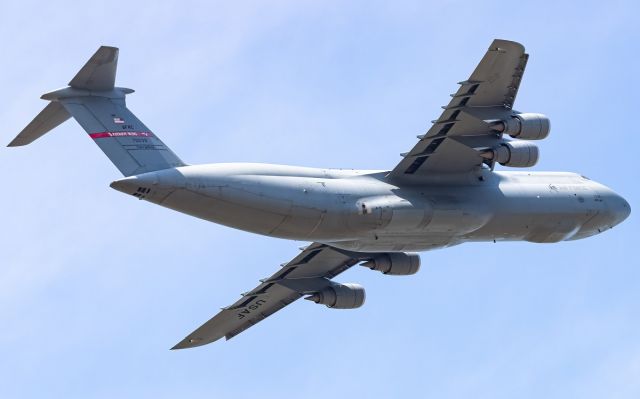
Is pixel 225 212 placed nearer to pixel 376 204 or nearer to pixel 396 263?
pixel 376 204

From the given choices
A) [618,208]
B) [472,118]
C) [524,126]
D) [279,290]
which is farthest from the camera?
[279,290]

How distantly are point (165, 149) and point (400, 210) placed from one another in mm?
4988

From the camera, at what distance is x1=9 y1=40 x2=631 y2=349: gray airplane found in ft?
102

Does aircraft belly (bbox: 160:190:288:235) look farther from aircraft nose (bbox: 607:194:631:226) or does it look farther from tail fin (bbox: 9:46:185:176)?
aircraft nose (bbox: 607:194:631:226)

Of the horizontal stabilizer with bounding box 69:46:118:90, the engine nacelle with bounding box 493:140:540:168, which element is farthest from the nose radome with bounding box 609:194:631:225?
the horizontal stabilizer with bounding box 69:46:118:90

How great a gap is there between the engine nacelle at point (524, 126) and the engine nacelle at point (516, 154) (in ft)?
1.16

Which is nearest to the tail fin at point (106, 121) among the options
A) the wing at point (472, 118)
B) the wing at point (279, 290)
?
the wing at point (472, 118)

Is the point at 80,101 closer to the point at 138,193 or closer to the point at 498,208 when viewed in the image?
the point at 138,193

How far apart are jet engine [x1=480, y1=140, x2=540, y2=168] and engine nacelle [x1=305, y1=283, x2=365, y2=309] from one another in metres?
6.02

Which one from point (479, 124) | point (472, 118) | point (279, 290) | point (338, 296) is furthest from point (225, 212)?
point (338, 296)

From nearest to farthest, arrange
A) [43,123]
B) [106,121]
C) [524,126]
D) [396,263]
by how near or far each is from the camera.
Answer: [106,121], [43,123], [524,126], [396,263]

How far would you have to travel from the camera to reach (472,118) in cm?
3262

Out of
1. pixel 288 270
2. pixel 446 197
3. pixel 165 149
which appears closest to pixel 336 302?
pixel 288 270

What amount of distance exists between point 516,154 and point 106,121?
8.49 metres
